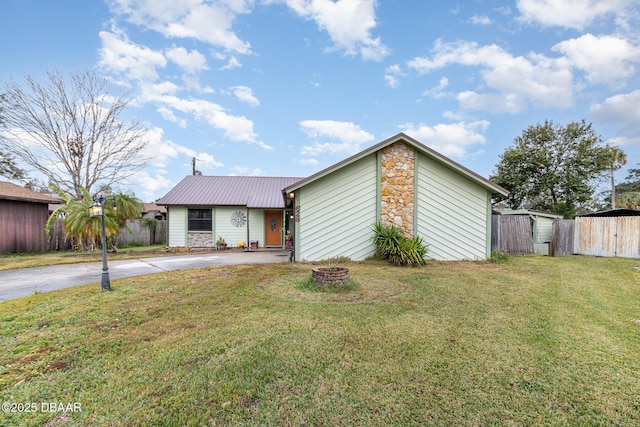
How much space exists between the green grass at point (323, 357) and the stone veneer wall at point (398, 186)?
13.8 feet

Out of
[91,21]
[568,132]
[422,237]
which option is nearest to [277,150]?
[91,21]

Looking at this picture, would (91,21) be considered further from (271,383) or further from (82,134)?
(271,383)

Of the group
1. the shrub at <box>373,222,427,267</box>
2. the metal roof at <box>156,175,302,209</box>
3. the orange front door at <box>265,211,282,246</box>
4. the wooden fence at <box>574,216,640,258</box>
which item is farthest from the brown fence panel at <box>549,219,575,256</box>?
the orange front door at <box>265,211,282,246</box>

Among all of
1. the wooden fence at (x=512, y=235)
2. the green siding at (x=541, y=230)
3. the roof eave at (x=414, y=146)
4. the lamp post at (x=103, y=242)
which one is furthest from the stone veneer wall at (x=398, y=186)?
the green siding at (x=541, y=230)

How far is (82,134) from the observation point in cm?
1748

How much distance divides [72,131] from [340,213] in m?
18.6

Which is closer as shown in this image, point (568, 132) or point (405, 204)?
point (405, 204)

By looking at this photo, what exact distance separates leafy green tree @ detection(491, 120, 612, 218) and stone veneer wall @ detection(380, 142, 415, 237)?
16.6 metres

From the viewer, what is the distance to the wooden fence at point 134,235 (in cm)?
1429

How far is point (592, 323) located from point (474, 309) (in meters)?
1.55

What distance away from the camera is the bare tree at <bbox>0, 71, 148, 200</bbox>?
52.2 feet

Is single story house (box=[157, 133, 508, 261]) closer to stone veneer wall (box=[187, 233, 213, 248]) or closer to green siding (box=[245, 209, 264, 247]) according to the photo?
green siding (box=[245, 209, 264, 247])

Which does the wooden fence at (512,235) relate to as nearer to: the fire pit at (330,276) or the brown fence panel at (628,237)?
the brown fence panel at (628,237)

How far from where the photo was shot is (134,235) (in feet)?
57.0
